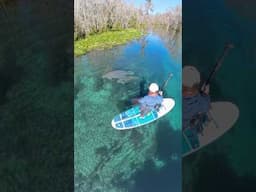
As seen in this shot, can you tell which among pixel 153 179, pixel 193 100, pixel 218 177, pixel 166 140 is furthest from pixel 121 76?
pixel 218 177

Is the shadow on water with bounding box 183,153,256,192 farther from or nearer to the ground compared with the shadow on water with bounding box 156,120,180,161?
nearer to the ground

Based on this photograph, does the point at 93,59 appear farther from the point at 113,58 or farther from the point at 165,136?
the point at 165,136

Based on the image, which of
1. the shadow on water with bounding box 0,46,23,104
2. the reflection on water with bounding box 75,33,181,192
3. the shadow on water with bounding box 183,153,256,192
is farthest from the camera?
the shadow on water with bounding box 183,153,256,192

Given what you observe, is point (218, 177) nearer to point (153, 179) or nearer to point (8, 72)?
point (153, 179)

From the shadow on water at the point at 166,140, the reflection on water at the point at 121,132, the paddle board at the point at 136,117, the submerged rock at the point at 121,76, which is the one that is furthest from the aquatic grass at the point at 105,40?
the shadow on water at the point at 166,140

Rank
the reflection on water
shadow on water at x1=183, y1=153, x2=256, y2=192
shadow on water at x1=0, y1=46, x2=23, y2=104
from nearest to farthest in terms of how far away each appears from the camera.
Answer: the reflection on water → shadow on water at x1=0, y1=46, x2=23, y2=104 → shadow on water at x1=183, y1=153, x2=256, y2=192

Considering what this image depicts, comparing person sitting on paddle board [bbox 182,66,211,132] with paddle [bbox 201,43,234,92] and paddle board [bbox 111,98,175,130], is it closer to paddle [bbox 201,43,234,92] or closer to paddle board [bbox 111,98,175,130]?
paddle [bbox 201,43,234,92]

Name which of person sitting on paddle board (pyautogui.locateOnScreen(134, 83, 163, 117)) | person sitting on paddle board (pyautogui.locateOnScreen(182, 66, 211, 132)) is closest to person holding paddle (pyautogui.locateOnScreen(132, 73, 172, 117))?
person sitting on paddle board (pyautogui.locateOnScreen(134, 83, 163, 117))
